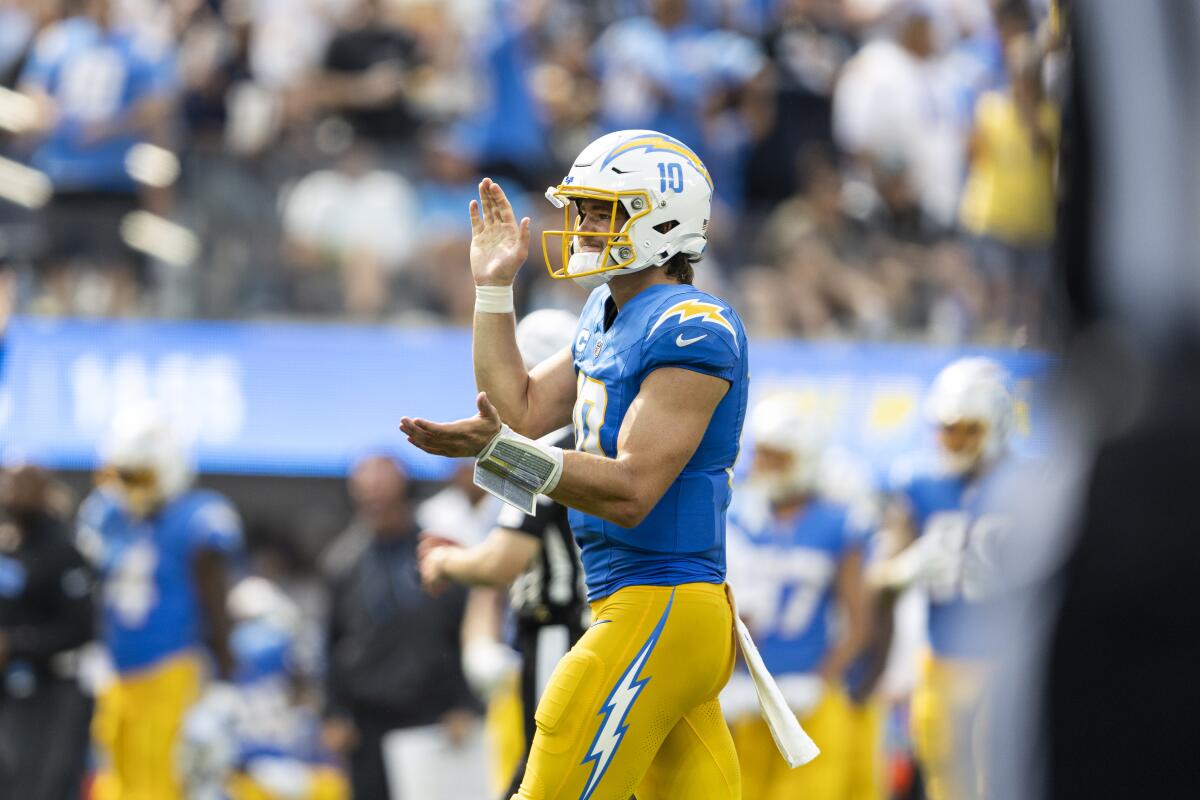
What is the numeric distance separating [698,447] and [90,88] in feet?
29.3

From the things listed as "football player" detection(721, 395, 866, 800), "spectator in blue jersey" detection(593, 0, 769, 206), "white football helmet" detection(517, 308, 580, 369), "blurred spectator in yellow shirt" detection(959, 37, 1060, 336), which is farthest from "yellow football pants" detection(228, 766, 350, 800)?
"white football helmet" detection(517, 308, 580, 369)

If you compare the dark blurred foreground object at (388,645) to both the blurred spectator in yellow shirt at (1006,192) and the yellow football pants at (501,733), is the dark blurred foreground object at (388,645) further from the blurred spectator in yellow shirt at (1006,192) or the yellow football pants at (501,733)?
the blurred spectator in yellow shirt at (1006,192)

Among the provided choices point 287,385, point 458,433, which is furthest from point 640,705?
point 287,385

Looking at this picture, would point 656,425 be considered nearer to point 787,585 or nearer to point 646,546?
point 646,546

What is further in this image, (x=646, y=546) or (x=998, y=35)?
(x=998, y=35)

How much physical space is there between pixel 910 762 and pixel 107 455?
15.0ft

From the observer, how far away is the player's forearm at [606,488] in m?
3.79

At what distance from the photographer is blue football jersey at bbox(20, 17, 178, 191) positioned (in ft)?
38.4

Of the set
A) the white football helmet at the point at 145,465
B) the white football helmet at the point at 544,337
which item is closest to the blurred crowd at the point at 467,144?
the white football helmet at the point at 145,465

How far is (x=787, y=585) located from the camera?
8758mm

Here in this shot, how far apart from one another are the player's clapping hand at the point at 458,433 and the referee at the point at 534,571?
4.07ft

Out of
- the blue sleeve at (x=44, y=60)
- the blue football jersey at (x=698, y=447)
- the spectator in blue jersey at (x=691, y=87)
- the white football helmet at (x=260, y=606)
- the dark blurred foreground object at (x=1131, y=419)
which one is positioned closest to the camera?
the dark blurred foreground object at (x=1131, y=419)

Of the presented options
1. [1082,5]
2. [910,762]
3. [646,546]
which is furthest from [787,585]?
[1082,5]

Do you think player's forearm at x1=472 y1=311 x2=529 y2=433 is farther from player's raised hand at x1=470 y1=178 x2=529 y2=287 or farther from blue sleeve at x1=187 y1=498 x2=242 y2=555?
blue sleeve at x1=187 y1=498 x2=242 y2=555
